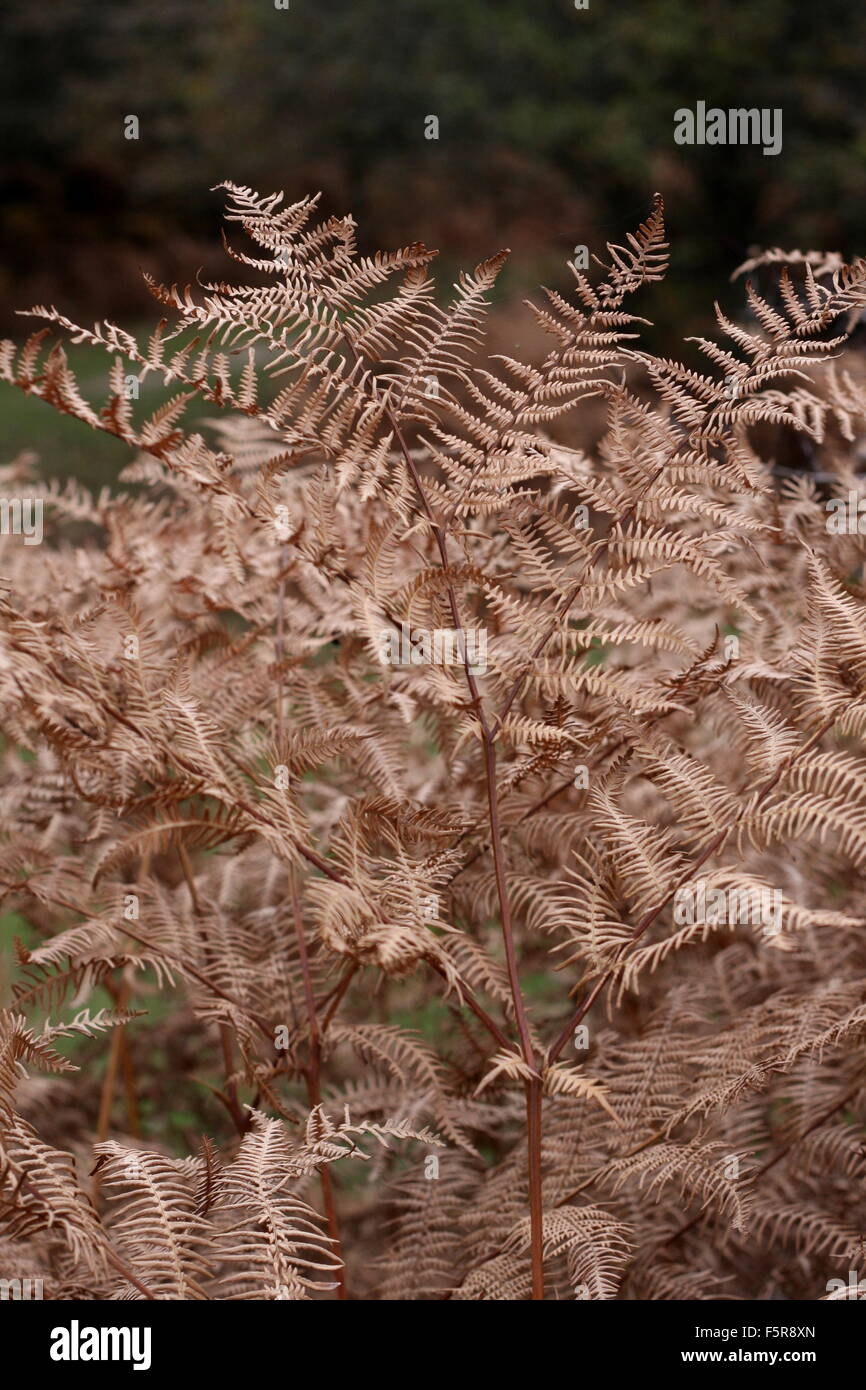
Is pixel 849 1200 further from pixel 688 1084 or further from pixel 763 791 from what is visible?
pixel 763 791

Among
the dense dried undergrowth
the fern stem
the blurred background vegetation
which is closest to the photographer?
the dense dried undergrowth

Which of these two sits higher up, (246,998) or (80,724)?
(80,724)

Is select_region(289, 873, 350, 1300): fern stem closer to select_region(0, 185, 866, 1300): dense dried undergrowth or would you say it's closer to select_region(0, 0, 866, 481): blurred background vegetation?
select_region(0, 185, 866, 1300): dense dried undergrowth

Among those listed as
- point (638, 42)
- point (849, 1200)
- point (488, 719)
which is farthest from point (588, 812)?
point (638, 42)

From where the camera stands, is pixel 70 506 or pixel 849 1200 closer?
pixel 849 1200

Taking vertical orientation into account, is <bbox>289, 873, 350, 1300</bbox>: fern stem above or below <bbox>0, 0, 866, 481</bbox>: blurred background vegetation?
below

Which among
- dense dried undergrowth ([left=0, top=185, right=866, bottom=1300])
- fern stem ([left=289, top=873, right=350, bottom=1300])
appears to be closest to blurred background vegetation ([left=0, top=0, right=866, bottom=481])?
dense dried undergrowth ([left=0, top=185, right=866, bottom=1300])

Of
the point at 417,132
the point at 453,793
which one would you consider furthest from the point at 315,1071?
the point at 417,132
